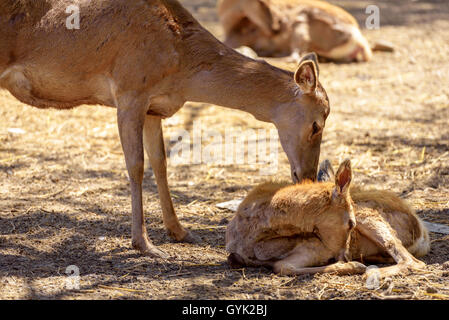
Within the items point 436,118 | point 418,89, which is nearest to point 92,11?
point 436,118

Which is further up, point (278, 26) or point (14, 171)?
point (278, 26)

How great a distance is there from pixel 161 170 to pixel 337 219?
171cm

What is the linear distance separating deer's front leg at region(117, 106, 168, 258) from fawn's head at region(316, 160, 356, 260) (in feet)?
4.14

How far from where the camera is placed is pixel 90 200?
678cm

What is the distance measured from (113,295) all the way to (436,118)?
628 centimetres

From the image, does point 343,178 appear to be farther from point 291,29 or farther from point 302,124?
point 291,29

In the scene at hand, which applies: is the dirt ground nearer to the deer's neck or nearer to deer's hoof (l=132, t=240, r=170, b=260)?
deer's hoof (l=132, t=240, r=170, b=260)

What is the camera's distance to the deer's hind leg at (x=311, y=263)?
16.2 ft

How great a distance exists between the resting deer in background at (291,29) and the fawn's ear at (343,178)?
7416 mm

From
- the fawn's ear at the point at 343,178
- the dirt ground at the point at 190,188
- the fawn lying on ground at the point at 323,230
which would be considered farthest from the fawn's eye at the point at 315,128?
the dirt ground at the point at 190,188

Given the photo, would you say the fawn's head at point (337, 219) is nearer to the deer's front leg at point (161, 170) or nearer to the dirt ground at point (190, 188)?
the dirt ground at point (190, 188)

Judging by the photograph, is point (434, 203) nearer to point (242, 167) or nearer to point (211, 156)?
point (242, 167)

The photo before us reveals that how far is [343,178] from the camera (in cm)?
498

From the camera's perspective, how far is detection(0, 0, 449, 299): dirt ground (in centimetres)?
476
